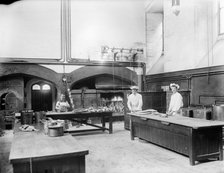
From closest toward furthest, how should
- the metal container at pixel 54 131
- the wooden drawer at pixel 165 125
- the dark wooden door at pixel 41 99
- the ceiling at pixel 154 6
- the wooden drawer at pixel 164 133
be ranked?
the metal container at pixel 54 131
the wooden drawer at pixel 165 125
the wooden drawer at pixel 164 133
the dark wooden door at pixel 41 99
the ceiling at pixel 154 6

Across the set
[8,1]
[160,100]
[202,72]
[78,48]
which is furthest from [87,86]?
[8,1]

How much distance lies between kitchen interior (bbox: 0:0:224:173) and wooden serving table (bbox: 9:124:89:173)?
173cm

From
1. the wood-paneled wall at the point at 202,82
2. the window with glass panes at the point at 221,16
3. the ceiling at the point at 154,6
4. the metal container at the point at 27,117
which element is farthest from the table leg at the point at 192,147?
the ceiling at the point at 154,6

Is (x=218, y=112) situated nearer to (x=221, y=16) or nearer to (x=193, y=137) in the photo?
(x=193, y=137)

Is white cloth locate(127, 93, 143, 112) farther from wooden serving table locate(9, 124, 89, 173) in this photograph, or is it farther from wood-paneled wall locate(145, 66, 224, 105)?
wooden serving table locate(9, 124, 89, 173)

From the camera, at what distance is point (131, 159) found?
4.94 metres

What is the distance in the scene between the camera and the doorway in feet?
33.0

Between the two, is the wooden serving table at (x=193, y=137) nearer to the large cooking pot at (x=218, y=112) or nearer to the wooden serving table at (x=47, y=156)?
the large cooking pot at (x=218, y=112)

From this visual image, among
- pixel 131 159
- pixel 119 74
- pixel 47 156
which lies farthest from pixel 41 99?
pixel 47 156

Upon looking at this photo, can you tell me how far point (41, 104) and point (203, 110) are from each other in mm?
6414

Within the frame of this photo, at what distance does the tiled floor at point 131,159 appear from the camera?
4289mm

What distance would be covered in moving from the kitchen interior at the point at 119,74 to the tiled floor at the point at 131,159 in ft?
0.07

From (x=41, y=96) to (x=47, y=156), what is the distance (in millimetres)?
8111

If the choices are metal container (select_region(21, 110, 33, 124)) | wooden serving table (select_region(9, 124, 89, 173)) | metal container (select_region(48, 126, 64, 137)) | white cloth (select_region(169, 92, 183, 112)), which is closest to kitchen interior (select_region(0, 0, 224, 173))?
metal container (select_region(21, 110, 33, 124))
